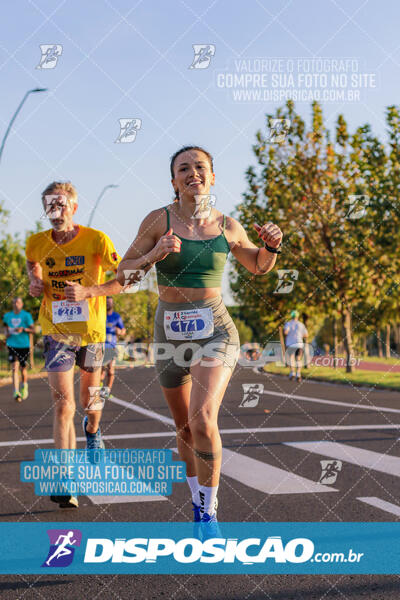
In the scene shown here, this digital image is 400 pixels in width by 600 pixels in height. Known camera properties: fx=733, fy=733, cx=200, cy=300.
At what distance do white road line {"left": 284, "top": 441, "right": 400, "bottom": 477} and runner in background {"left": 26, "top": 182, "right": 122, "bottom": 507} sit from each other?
279 cm

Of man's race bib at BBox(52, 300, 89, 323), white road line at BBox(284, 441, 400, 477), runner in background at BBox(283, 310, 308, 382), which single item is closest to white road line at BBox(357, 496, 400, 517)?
white road line at BBox(284, 441, 400, 477)

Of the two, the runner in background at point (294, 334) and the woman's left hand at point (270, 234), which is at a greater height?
the woman's left hand at point (270, 234)

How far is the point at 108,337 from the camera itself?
536 inches

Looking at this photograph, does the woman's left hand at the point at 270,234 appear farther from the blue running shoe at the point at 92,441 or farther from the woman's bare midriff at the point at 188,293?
the blue running shoe at the point at 92,441

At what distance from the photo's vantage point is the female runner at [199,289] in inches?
147

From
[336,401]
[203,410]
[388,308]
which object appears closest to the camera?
[203,410]

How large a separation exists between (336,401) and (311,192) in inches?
412

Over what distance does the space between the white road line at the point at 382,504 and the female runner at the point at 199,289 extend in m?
1.59

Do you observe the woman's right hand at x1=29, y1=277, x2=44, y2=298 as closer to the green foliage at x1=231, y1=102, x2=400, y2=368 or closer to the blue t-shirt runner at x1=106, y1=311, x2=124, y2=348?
the blue t-shirt runner at x1=106, y1=311, x2=124, y2=348

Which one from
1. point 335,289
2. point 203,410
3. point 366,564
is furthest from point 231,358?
point 335,289

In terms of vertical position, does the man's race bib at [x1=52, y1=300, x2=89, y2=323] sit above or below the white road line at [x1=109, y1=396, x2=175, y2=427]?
above

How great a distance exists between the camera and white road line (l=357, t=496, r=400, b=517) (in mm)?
4809

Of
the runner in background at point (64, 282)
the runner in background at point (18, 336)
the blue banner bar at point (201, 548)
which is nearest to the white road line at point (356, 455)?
the blue banner bar at point (201, 548)

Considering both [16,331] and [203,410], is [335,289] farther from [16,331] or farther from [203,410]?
[203,410]
